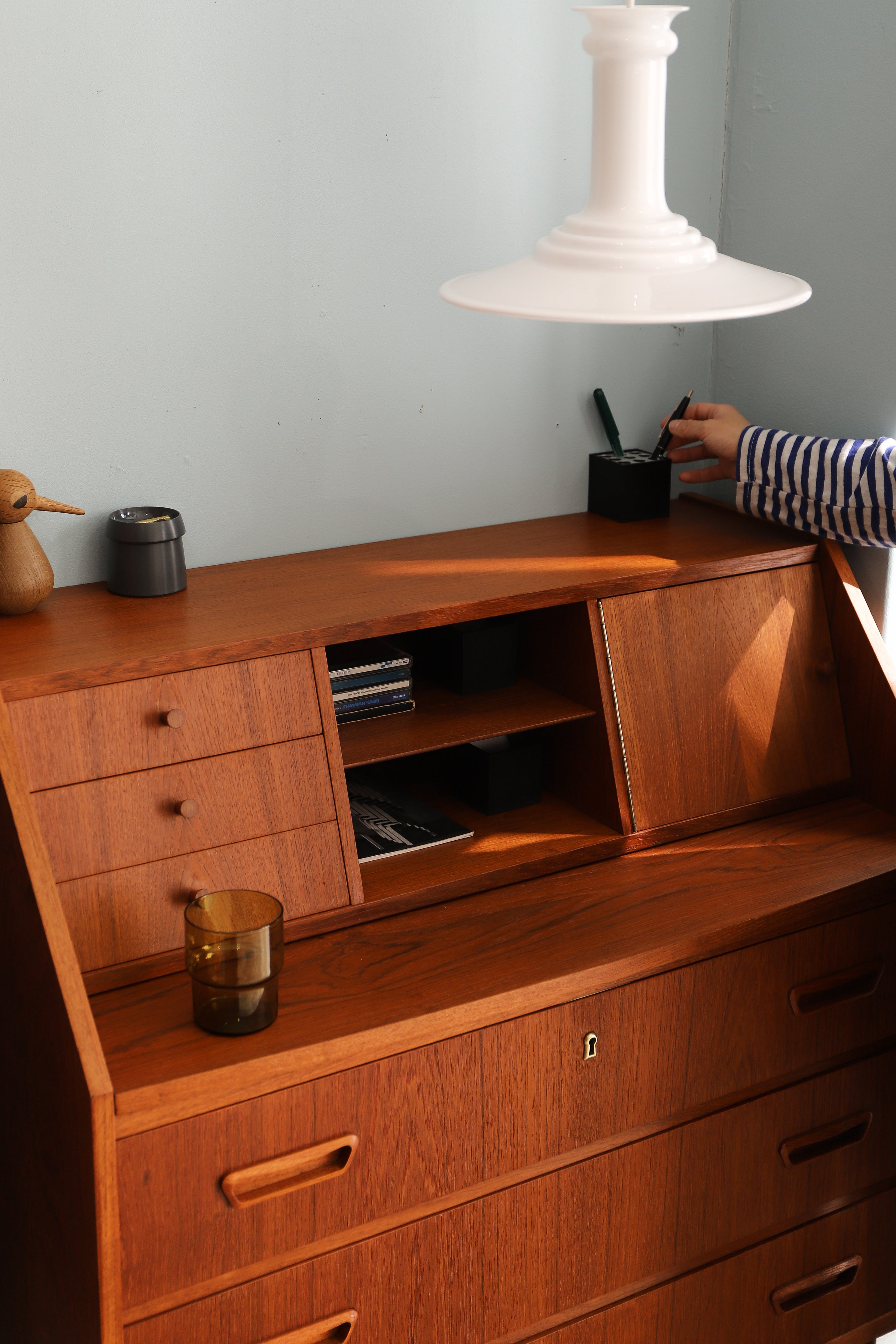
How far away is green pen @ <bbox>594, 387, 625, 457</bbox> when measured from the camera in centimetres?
197

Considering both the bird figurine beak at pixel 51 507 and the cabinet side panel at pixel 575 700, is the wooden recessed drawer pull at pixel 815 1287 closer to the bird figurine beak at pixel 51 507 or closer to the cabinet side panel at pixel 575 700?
the cabinet side panel at pixel 575 700

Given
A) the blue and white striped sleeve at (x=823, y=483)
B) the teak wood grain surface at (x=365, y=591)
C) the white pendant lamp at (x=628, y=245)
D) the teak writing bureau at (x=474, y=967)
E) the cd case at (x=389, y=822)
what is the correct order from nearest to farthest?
1. the white pendant lamp at (x=628, y=245)
2. the teak writing bureau at (x=474, y=967)
3. the teak wood grain surface at (x=365, y=591)
4. the cd case at (x=389, y=822)
5. the blue and white striped sleeve at (x=823, y=483)

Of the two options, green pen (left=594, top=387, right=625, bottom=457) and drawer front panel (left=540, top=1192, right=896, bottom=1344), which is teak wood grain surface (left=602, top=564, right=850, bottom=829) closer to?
green pen (left=594, top=387, right=625, bottom=457)

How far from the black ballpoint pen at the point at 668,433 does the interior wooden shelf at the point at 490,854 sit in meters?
0.58

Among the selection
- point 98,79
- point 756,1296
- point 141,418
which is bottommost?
point 756,1296

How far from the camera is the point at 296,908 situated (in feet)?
4.75

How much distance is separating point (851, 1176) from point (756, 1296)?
0.21 m

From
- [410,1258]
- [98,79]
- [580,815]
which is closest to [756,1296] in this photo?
[410,1258]

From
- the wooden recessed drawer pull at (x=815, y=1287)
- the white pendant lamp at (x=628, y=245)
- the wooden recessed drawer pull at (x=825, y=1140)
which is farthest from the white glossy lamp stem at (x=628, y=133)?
the wooden recessed drawer pull at (x=815, y=1287)

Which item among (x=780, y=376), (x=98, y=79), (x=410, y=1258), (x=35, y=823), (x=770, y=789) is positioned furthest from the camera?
(x=780, y=376)

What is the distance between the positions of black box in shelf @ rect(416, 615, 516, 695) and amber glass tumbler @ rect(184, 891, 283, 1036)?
0.50 metres

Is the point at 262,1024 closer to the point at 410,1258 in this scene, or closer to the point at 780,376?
the point at 410,1258

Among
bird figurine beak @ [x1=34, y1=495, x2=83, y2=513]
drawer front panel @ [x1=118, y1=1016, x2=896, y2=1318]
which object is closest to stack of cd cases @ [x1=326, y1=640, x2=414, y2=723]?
bird figurine beak @ [x1=34, y1=495, x2=83, y2=513]

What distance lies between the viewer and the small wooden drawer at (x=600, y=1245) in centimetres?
132
